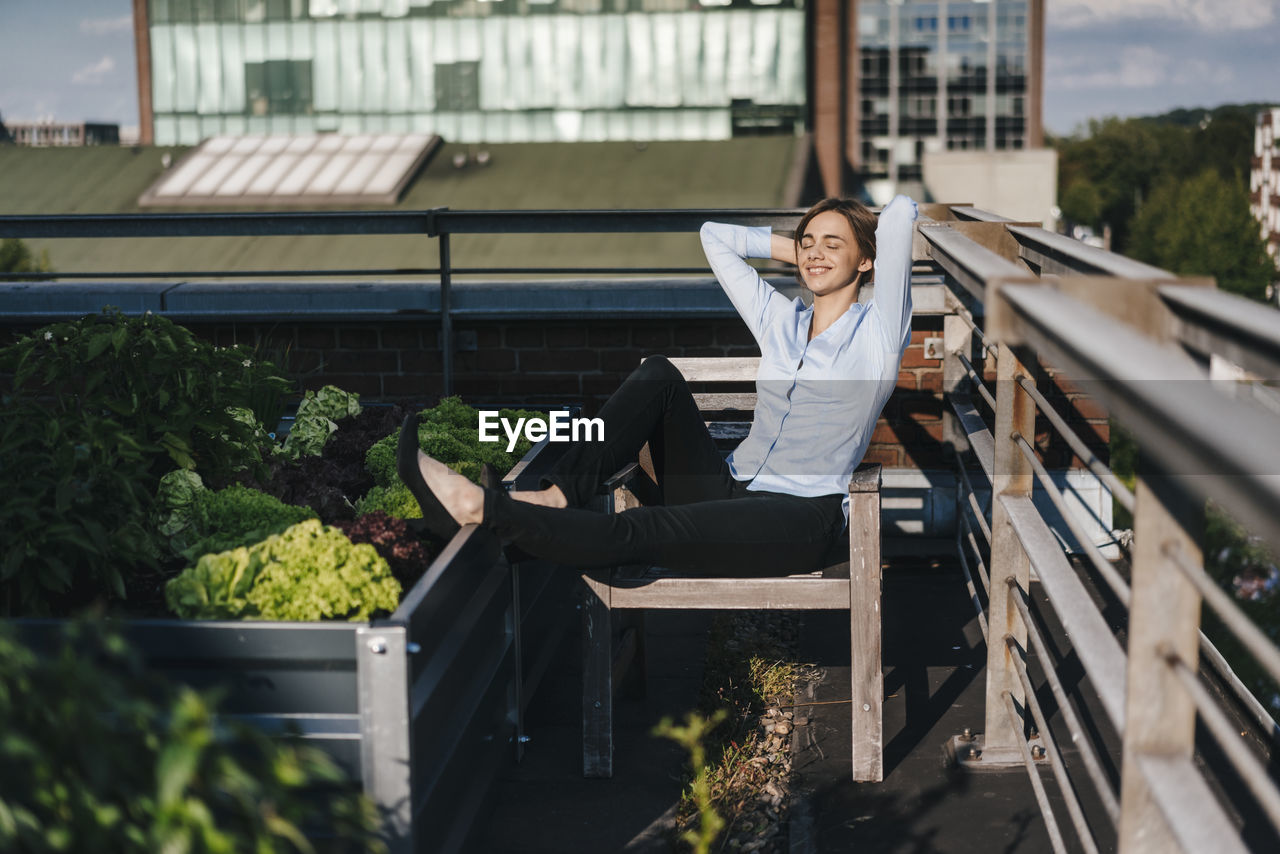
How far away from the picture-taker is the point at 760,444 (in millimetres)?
3701

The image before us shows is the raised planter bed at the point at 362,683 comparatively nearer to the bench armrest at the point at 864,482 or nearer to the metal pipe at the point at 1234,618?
Answer: the bench armrest at the point at 864,482

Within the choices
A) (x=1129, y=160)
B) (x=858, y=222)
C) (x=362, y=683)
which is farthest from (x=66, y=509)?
(x=1129, y=160)

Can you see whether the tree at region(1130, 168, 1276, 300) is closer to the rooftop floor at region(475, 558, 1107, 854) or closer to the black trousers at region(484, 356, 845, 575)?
the rooftop floor at region(475, 558, 1107, 854)

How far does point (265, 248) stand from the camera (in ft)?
129

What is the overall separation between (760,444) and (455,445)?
939mm

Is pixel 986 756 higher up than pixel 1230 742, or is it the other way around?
pixel 1230 742

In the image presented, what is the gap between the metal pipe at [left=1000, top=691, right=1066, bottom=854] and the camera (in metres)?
2.71

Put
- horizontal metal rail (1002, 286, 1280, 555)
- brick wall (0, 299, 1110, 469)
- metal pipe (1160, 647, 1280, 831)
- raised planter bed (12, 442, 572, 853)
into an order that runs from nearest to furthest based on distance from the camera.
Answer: horizontal metal rail (1002, 286, 1280, 555), metal pipe (1160, 647, 1280, 831), raised planter bed (12, 442, 572, 853), brick wall (0, 299, 1110, 469)

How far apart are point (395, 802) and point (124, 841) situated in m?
0.90

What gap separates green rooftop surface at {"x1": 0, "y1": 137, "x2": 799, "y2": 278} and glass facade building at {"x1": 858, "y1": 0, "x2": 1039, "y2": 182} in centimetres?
7205

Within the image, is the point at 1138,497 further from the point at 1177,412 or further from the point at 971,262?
the point at 971,262

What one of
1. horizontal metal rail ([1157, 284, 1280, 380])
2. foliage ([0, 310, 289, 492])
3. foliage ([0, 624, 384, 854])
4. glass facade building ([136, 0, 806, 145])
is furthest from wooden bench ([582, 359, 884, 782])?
glass facade building ([136, 0, 806, 145])

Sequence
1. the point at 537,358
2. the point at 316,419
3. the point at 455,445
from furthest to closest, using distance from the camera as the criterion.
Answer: the point at 537,358 → the point at 316,419 → the point at 455,445

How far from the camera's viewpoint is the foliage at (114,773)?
1.44 metres
